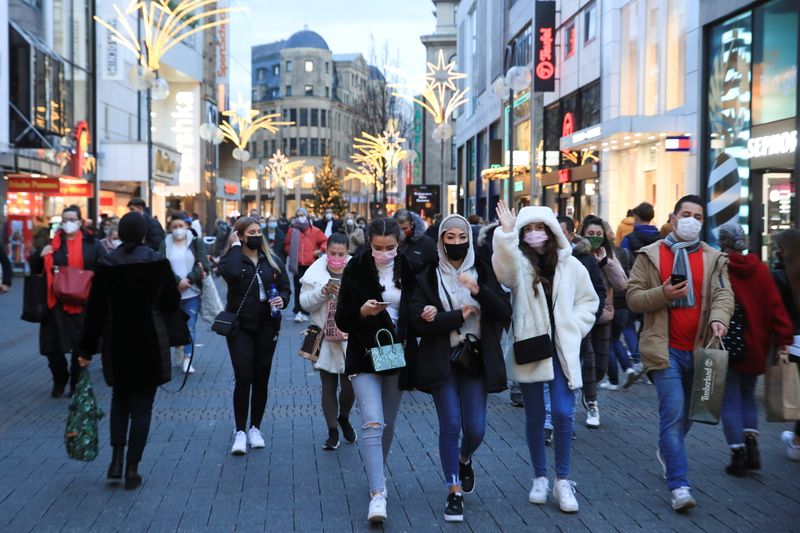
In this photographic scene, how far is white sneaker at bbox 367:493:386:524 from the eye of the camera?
568 centimetres

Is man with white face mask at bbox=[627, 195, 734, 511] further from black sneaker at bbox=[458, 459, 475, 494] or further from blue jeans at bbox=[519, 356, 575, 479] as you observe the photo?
black sneaker at bbox=[458, 459, 475, 494]

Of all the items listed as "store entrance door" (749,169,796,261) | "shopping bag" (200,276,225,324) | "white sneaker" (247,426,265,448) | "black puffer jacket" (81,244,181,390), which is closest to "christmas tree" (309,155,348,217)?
"store entrance door" (749,169,796,261)

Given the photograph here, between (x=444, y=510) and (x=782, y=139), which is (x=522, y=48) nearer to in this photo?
(x=782, y=139)

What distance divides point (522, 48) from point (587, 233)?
3264 centimetres

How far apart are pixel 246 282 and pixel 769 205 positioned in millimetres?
12665

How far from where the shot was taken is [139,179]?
41000 millimetres

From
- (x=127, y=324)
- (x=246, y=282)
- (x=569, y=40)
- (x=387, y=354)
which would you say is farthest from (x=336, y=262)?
(x=569, y=40)

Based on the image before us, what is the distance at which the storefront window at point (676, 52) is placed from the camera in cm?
2255

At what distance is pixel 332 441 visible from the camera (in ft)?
25.7

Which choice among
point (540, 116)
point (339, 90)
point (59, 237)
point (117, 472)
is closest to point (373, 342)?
point (117, 472)

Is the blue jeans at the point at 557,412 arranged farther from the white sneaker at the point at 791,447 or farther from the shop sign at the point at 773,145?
the shop sign at the point at 773,145

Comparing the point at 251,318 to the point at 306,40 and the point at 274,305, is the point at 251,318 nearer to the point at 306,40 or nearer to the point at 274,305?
the point at 274,305

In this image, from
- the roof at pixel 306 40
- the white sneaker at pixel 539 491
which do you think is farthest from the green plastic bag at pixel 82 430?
the roof at pixel 306 40

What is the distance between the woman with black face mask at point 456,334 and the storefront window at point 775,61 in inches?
512
